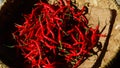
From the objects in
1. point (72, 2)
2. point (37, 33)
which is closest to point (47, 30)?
point (37, 33)

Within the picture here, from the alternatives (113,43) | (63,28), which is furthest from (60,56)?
(113,43)

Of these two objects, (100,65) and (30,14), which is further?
(30,14)

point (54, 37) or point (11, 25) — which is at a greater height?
point (11, 25)

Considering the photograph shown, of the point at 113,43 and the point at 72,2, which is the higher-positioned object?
the point at 72,2

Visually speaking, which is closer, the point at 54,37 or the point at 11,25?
the point at 54,37

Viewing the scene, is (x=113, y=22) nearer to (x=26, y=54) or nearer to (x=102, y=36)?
(x=102, y=36)

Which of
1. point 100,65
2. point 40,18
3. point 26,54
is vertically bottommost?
point 100,65
